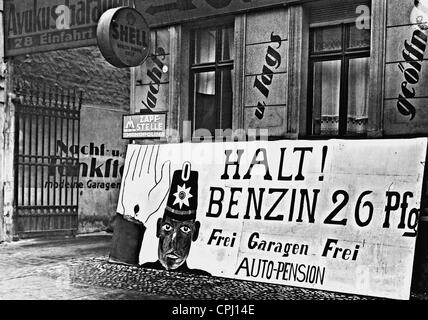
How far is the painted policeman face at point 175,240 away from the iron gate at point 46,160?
4638 millimetres

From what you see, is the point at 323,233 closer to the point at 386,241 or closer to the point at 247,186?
the point at 386,241

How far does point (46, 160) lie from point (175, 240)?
5.27 meters

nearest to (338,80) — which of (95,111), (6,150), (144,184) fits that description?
(144,184)

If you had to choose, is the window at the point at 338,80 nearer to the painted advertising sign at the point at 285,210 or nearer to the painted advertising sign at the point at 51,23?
the painted advertising sign at the point at 285,210

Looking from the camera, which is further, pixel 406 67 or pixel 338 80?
pixel 338 80

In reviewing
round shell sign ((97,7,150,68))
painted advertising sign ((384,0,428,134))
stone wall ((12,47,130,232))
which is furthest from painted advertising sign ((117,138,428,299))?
stone wall ((12,47,130,232))

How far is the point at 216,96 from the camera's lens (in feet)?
30.9

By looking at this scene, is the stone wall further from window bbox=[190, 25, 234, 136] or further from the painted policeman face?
the painted policeman face

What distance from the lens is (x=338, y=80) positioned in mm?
8211

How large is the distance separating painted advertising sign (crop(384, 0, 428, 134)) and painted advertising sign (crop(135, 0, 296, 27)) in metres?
1.72

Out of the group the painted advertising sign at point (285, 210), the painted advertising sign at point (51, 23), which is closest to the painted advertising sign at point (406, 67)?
the painted advertising sign at point (285, 210)

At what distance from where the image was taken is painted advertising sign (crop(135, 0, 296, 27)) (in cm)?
879

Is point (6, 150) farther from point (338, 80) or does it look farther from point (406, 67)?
point (406, 67)
